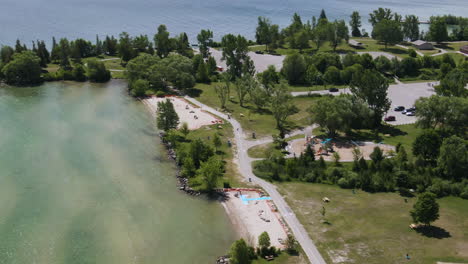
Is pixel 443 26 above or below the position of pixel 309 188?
above

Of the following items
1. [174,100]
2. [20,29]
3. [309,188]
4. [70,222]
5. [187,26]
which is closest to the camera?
[70,222]

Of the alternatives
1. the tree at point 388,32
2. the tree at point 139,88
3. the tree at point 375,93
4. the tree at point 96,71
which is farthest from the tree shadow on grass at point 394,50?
the tree at point 96,71

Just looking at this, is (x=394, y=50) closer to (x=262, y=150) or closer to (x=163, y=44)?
(x=163, y=44)

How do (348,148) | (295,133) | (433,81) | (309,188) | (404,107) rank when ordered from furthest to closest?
1. (433,81)
2. (404,107)
3. (295,133)
4. (348,148)
5. (309,188)

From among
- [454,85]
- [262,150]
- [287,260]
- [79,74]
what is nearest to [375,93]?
[454,85]

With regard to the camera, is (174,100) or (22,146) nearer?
(22,146)

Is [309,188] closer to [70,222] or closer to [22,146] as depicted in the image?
[70,222]

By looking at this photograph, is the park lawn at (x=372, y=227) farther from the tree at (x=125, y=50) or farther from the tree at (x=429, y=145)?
the tree at (x=125, y=50)

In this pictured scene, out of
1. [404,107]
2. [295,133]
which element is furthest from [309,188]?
[404,107]

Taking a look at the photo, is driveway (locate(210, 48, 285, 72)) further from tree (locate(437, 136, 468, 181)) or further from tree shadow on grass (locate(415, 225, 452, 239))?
tree shadow on grass (locate(415, 225, 452, 239))
